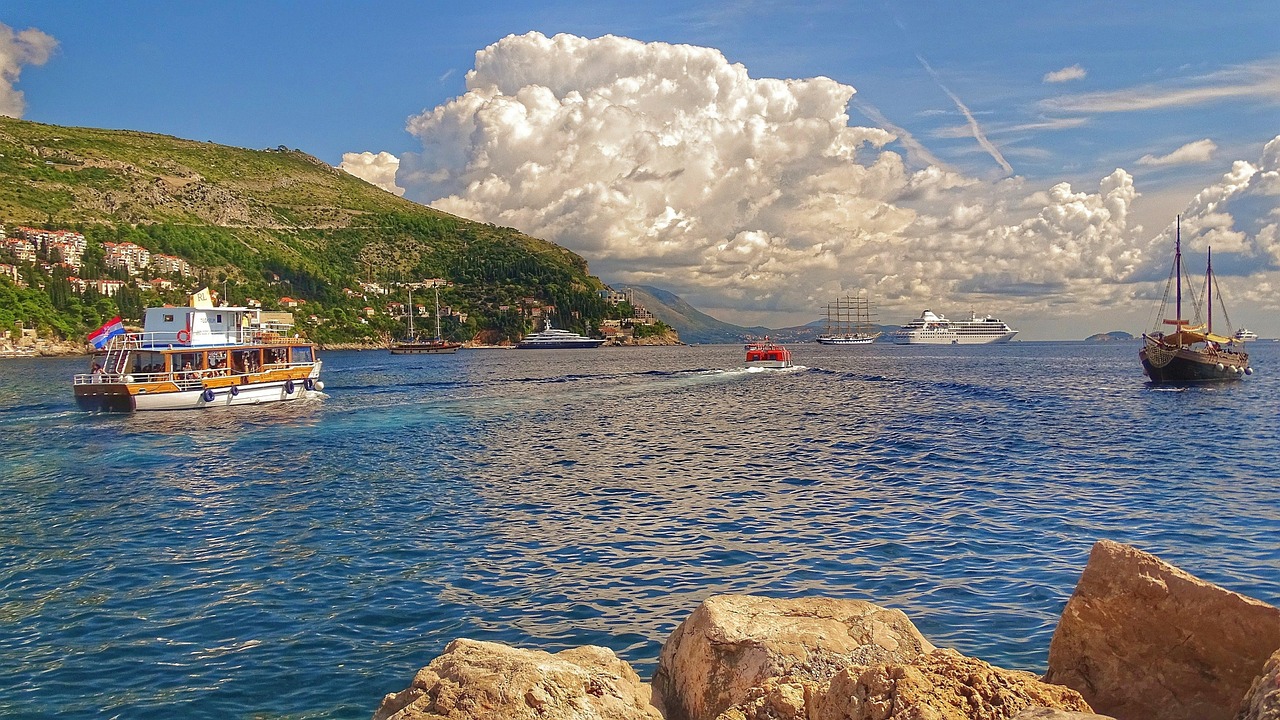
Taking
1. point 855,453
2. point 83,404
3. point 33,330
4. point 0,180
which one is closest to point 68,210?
point 0,180

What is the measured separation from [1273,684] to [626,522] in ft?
46.1

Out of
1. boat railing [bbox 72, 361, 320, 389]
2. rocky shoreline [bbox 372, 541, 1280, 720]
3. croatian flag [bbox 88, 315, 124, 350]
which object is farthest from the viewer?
croatian flag [bbox 88, 315, 124, 350]

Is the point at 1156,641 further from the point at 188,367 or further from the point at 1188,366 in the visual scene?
the point at 1188,366

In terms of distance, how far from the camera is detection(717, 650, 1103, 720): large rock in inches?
176

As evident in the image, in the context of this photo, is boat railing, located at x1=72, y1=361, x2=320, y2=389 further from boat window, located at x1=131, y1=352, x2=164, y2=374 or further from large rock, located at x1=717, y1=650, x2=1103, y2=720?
large rock, located at x1=717, y1=650, x2=1103, y2=720

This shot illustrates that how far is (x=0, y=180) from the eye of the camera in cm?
16350

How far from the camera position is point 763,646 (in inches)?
246

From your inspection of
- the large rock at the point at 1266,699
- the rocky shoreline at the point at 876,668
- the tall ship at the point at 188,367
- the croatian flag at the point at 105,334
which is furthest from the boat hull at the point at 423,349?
the large rock at the point at 1266,699

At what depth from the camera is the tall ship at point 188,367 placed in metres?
44.2

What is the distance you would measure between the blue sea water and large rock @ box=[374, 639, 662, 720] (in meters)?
3.36

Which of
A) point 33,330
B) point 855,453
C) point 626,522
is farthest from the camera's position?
point 33,330

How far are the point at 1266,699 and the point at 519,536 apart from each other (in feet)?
45.4

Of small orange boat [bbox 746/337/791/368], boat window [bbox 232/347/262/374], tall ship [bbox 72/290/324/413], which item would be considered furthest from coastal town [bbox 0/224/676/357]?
tall ship [bbox 72/290/324/413]

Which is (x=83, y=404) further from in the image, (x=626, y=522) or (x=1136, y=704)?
(x=1136, y=704)
